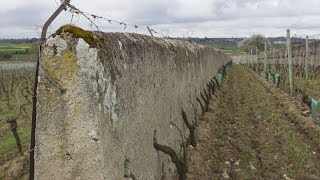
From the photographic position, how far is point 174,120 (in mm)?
7371

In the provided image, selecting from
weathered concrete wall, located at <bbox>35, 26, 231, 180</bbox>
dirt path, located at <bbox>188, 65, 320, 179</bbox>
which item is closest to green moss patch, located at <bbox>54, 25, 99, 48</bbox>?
weathered concrete wall, located at <bbox>35, 26, 231, 180</bbox>

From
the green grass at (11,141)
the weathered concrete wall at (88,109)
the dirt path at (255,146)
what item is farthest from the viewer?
the green grass at (11,141)

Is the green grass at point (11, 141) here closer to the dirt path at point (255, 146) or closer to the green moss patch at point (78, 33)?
the dirt path at point (255, 146)

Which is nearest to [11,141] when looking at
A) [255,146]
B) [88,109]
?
[255,146]

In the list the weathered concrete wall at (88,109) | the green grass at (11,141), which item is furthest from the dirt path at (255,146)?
the green grass at (11,141)

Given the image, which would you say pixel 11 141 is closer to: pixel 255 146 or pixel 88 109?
pixel 255 146

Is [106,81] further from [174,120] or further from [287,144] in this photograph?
[287,144]

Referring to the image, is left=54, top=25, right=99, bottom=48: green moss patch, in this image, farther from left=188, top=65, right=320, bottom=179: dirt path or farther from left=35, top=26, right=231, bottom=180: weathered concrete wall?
left=188, top=65, right=320, bottom=179: dirt path

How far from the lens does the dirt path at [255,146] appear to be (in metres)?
7.29

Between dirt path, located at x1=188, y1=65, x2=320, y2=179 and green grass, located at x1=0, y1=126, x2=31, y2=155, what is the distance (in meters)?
4.38

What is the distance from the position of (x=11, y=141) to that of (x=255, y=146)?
20.3ft

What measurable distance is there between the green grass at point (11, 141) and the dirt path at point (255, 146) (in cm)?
438

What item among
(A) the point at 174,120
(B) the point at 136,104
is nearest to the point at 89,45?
(B) the point at 136,104

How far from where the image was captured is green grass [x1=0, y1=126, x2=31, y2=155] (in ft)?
36.6
